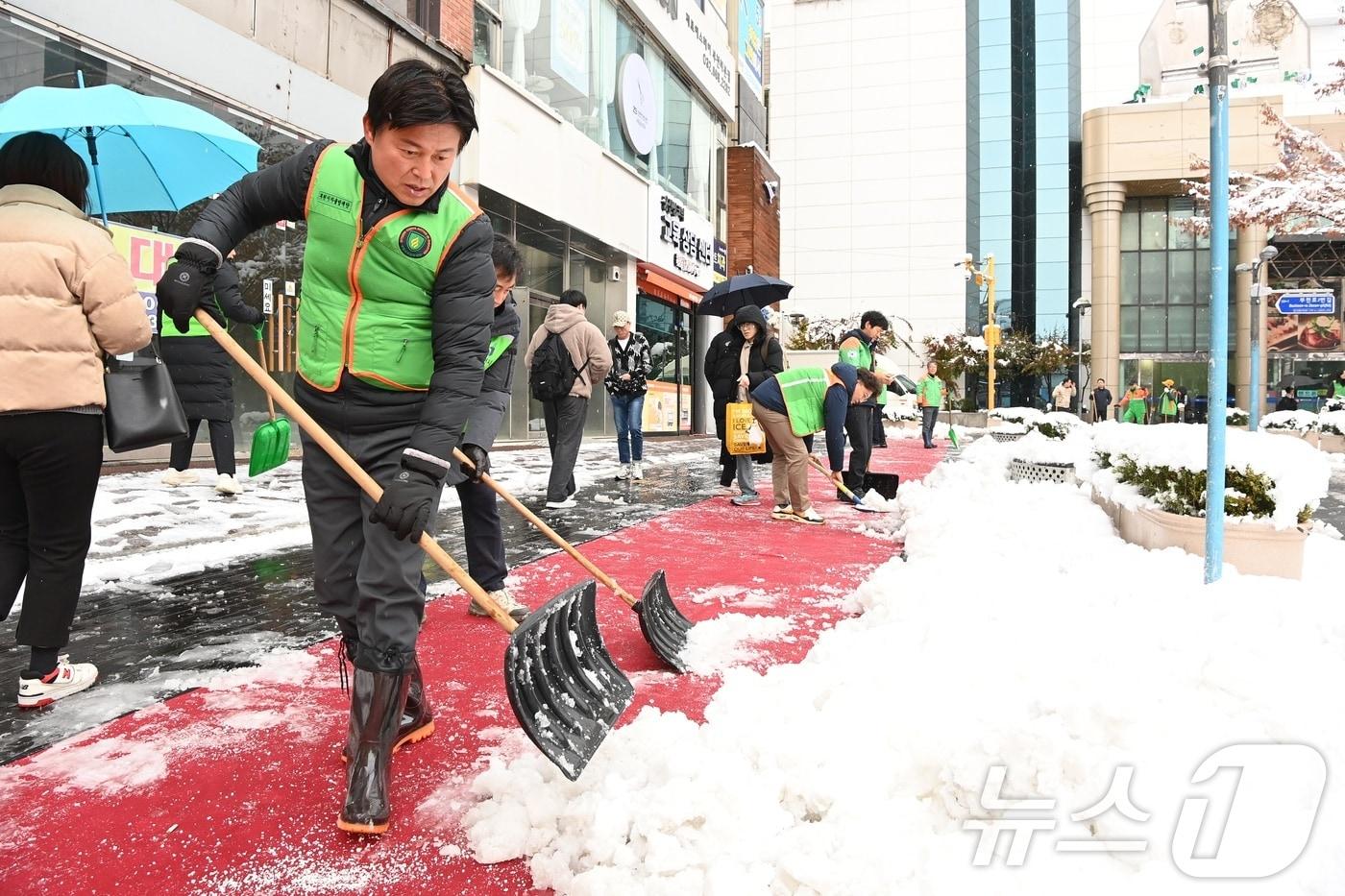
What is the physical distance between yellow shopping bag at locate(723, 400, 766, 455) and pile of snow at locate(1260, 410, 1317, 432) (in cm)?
Answer: 1457

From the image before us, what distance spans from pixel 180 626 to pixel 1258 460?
5308mm

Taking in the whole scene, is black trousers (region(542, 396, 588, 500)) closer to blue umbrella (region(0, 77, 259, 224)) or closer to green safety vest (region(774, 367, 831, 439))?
green safety vest (region(774, 367, 831, 439))

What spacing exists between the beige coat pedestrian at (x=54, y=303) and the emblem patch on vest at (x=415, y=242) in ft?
4.69

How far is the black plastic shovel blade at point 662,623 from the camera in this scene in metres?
3.13

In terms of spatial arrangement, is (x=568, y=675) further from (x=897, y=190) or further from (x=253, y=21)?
(x=897, y=190)

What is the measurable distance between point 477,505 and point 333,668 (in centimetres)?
95

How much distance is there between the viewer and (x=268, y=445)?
5199 millimetres

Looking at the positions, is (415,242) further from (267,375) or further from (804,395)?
(804,395)

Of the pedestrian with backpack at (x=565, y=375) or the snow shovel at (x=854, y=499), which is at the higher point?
the pedestrian with backpack at (x=565, y=375)

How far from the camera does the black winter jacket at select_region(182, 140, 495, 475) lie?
6.73ft

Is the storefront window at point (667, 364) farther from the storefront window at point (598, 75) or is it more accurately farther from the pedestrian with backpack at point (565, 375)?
the pedestrian with backpack at point (565, 375)

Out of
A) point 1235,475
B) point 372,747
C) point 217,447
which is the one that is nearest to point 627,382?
point 217,447

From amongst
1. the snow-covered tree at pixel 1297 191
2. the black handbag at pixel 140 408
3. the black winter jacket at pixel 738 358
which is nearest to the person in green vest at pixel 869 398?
the black winter jacket at pixel 738 358

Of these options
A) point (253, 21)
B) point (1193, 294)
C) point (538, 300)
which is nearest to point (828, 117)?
point (1193, 294)
